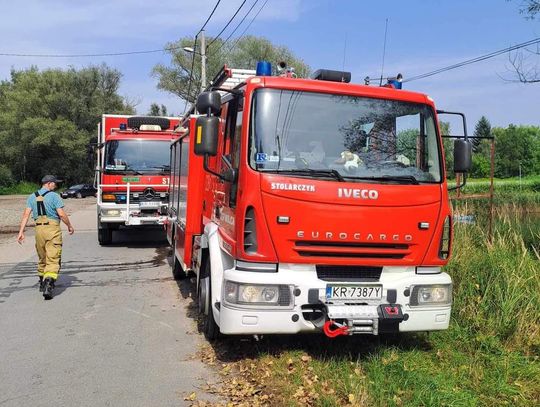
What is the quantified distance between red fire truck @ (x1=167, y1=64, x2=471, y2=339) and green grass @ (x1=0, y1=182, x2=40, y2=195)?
5229 centimetres

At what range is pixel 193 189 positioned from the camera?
23.9 ft

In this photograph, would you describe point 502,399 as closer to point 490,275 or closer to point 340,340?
point 340,340

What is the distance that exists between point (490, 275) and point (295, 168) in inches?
121

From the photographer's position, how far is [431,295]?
4879 millimetres

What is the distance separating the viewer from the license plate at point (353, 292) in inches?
181

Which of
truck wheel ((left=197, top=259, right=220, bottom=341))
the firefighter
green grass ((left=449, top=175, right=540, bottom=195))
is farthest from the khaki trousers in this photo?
green grass ((left=449, top=175, right=540, bottom=195))

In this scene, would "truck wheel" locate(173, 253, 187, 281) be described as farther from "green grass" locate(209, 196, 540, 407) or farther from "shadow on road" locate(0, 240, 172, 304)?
"green grass" locate(209, 196, 540, 407)

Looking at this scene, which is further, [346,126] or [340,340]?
[340,340]

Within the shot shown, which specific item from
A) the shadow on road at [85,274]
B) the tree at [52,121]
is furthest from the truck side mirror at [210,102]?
the tree at [52,121]

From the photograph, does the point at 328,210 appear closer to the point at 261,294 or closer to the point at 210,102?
the point at 261,294

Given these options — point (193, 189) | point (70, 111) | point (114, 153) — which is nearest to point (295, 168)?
point (193, 189)

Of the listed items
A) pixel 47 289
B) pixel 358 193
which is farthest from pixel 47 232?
pixel 358 193

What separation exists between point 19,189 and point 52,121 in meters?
7.50

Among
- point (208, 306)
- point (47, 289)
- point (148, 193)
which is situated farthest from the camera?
point (148, 193)
